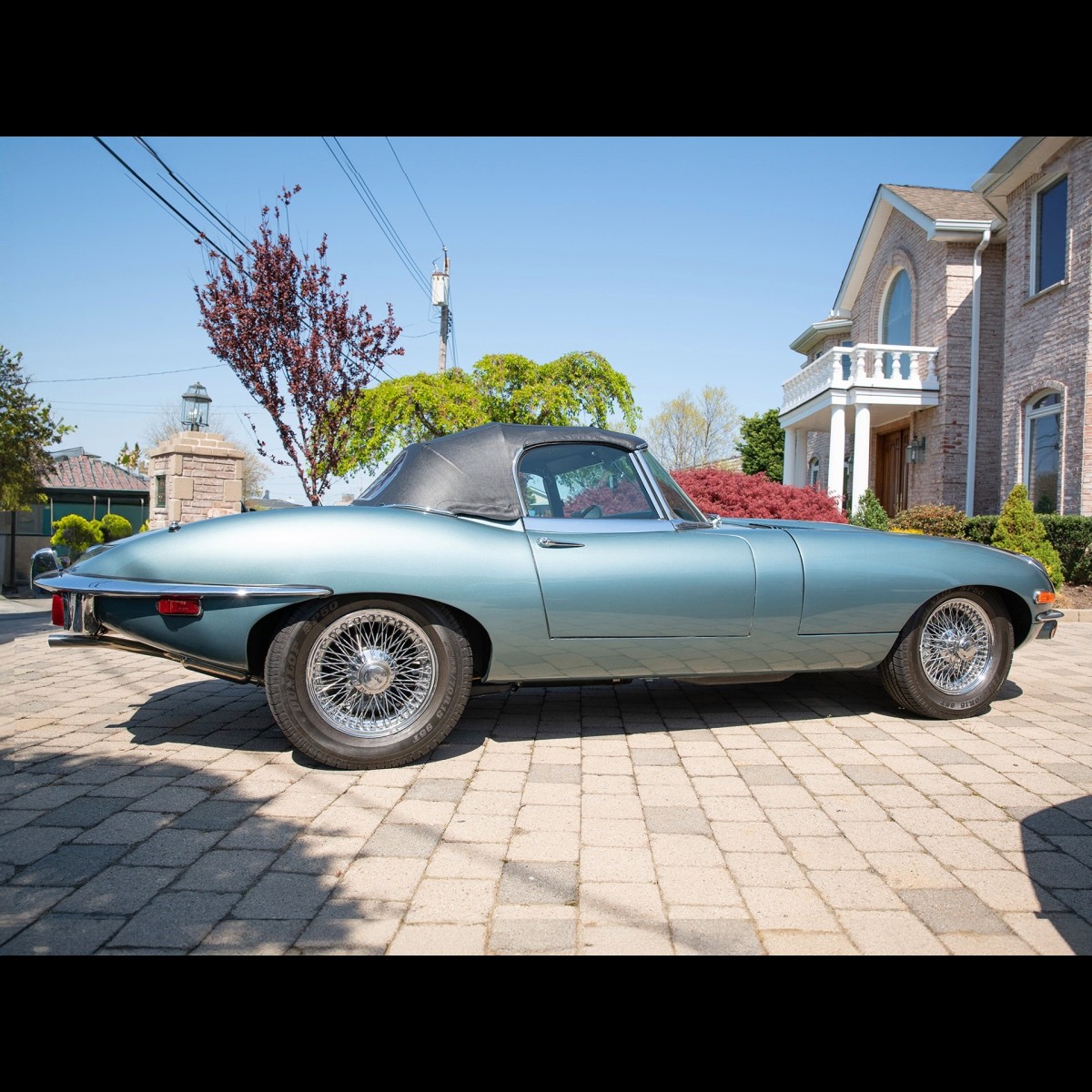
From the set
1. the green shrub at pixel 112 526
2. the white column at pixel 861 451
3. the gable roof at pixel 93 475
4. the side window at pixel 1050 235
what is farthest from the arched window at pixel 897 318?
the gable roof at pixel 93 475

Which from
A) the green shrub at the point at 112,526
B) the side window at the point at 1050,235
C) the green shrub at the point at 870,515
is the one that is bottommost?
the green shrub at the point at 112,526

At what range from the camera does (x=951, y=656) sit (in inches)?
166

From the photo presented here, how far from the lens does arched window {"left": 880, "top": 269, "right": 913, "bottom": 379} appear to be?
17.7m

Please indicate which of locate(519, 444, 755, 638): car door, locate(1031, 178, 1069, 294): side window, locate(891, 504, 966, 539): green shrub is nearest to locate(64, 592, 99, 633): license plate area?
locate(519, 444, 755, 638): car door

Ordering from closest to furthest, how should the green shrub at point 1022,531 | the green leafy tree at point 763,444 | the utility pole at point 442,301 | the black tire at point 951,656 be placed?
1. the black tire at point 951,656
2. the green shrub at point 1022,531
3. the utility pole at point 442,301
4. the green leafy tree at point 763,444

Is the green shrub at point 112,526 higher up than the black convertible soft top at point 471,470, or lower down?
lower down

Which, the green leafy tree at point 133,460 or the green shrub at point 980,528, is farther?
the green leafy tree at point 133,460

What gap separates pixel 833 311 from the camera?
74.1 ft

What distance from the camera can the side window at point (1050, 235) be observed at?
12625mm

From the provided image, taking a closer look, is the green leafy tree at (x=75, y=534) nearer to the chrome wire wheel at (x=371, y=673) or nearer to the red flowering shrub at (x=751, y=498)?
the red flowering shrub at (x=751, y=498)

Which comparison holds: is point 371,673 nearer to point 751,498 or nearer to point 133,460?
point 751,498
